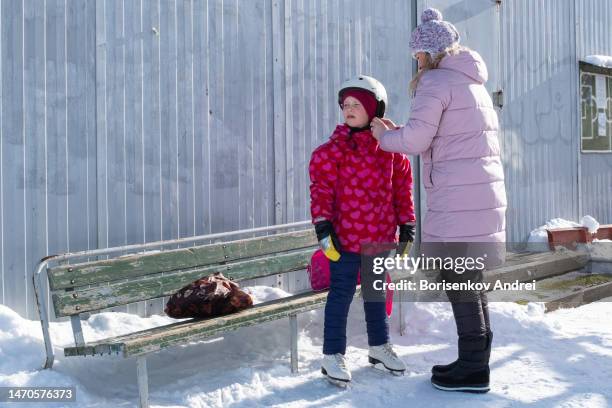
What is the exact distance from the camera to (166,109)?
5402 mm

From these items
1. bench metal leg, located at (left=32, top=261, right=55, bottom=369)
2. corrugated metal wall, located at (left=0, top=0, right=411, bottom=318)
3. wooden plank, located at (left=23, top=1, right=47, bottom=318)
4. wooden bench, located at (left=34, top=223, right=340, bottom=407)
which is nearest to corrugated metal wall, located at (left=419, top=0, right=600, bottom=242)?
corrugated metal wall, located at (left=0, top=0, right=411, bottom=318)

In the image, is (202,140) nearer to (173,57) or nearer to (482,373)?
A: (173,57)

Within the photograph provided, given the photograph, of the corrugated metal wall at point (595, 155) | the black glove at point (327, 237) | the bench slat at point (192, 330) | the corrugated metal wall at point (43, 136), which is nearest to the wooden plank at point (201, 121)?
the corrugated metal wall at point (43, 136)

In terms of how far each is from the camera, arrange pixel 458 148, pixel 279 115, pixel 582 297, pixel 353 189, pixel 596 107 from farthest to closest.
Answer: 1. pixel 596 107
2. pixel 582 297
3. pixel 279 115
4. pixel 353 189
5. pixel 458 148

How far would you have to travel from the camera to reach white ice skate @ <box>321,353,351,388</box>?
4062mm

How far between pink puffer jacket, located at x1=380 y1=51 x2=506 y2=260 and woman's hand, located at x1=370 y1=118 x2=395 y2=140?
0.15 meters

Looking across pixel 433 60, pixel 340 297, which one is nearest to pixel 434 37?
pixel 433 60

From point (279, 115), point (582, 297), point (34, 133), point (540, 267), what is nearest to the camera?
point (34, 133)

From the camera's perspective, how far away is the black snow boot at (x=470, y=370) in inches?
152

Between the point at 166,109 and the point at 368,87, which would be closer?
the point at 368,87

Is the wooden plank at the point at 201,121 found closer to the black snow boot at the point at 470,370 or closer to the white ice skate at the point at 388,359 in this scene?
the white ice skate at the point at 388,359

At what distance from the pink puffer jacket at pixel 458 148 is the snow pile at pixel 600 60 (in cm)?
715

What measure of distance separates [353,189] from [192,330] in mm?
1140

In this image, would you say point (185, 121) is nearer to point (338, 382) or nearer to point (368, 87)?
point (368, 87)
